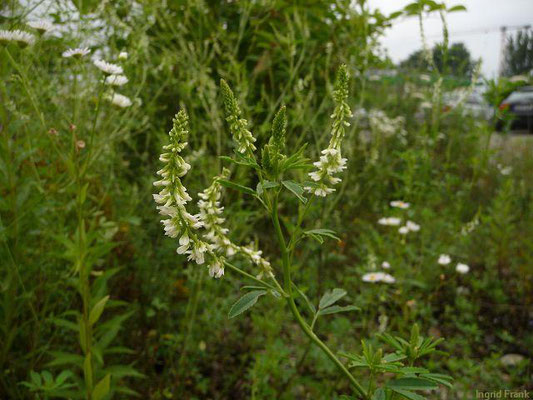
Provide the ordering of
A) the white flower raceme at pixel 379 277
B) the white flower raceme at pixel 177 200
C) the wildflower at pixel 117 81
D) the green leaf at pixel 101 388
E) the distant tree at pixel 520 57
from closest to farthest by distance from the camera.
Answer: the white flower raceme at pixel 177 200
the green leaf at pixel 101 388
the wildflower at pixel 117 81
the white flower raceme at pixel 379 277
the distant tree at pixel 520 57

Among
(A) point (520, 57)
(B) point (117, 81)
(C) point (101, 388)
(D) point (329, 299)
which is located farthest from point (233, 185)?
(A) point (520, 57)

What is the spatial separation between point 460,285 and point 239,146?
118 inches

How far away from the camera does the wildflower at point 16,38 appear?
4.98 feet

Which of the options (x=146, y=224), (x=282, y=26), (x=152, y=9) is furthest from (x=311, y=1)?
(x=146, y=224)

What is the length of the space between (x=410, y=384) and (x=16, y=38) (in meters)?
1.59

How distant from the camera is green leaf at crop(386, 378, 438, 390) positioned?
2.97 ft

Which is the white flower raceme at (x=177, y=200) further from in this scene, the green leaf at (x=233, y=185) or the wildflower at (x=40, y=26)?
the wildflower at (x=40, y=26)

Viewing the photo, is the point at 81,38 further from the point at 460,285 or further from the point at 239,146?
the point at 460,285

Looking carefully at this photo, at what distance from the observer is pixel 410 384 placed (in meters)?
0.92

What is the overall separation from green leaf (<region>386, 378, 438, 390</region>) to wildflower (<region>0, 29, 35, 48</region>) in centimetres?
154

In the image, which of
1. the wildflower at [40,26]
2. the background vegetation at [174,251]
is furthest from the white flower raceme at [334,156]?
the wildflower at [40,26]

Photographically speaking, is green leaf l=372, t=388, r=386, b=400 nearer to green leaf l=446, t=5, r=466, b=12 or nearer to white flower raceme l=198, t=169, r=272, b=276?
white flower raceme l=198, t=169, r=272, b=276

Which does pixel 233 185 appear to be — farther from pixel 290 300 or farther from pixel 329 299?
pixel 329 299

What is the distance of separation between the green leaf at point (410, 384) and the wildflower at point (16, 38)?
1.54m
